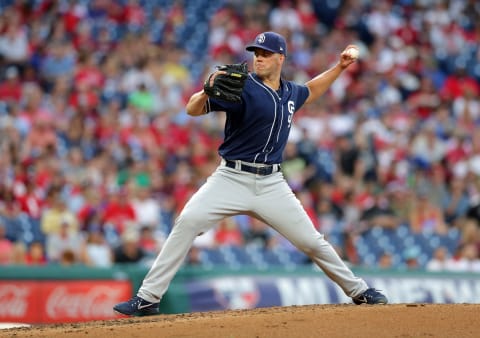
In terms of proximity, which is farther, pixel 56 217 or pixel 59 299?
pixel 56 217

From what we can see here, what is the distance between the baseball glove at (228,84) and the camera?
6121 mm

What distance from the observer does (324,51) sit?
16719 millimetres

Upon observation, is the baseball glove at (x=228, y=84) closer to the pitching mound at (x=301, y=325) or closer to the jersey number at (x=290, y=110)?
the jersey number at (x=290, y=110)

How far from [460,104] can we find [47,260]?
Result: 8076 millimetres

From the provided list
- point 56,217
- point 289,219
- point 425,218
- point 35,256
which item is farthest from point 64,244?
point 289,219

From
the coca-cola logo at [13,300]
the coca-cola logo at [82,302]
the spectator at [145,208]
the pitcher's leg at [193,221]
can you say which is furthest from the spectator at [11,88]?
the pitcher's leg at [193,221]

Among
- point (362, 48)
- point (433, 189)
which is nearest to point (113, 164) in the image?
point (433, 189)

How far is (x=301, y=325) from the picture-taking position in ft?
20.4

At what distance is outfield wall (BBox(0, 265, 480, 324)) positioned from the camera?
1021cm

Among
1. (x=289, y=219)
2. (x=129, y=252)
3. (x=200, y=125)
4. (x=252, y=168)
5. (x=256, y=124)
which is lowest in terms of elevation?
(x=129, y=252)

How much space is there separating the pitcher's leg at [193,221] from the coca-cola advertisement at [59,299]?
12.5ft

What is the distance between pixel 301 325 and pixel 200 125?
8.34m

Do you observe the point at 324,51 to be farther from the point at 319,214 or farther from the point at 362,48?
the point at 319,214

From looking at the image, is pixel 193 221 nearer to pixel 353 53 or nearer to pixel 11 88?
pixel 353 53
